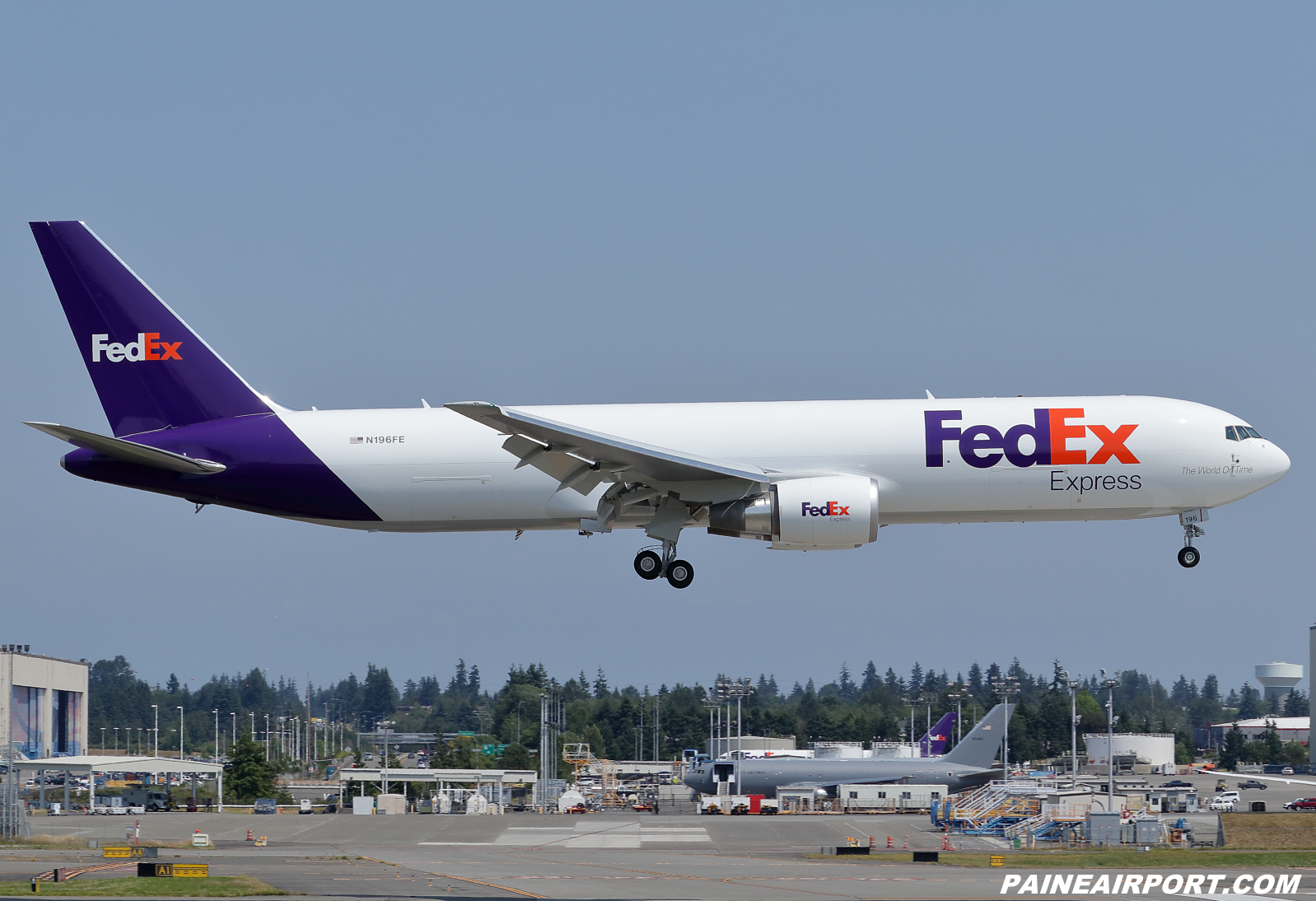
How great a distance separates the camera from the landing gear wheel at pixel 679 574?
3959 cm

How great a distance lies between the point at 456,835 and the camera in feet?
239

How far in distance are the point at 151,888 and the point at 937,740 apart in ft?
256

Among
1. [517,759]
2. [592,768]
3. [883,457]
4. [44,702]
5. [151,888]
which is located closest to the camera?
[883,457]

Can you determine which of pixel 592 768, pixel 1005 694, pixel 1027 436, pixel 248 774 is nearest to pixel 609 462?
pixel 1027 436

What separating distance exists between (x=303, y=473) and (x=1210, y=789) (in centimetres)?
11303

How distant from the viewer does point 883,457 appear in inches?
1560

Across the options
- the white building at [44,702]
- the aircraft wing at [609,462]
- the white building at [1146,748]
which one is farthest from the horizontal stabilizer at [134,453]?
the white building at [1146,748]

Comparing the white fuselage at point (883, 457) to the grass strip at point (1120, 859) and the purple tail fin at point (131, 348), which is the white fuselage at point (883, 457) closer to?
the purple tail fin at point (131, 348)

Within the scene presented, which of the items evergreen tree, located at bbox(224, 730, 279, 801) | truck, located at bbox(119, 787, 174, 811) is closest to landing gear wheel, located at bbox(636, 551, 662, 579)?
truck, located at bbox(119, 787, 174, 811)

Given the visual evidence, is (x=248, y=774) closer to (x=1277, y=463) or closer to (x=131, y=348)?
(x=131, y=348)

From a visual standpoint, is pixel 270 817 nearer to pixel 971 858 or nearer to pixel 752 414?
pixel 971 858

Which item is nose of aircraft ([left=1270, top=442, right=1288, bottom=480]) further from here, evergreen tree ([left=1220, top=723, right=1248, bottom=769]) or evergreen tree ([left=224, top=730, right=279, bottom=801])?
evergreen tree ([left=1220, top=723, right=1248, bottom=769])

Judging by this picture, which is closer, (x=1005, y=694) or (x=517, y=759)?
(x=1005, y=694)

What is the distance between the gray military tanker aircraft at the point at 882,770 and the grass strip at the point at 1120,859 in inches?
1432
